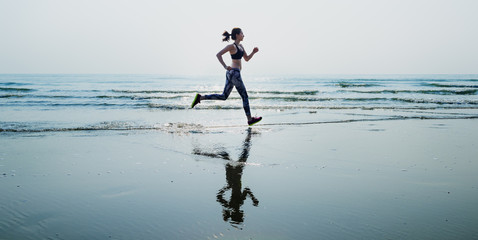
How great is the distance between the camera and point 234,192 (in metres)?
3.75

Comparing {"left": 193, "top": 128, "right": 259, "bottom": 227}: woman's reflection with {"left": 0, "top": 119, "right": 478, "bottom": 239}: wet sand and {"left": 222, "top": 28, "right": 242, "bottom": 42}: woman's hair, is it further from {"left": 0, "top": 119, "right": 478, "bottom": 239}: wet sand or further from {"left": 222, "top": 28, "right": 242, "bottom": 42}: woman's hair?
{"left": 222, "top": 28, "right": 242, "bottom": 42}: woman's hair

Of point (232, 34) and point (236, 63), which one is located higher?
point (232, 34)

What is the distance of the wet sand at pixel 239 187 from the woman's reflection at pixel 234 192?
1cm

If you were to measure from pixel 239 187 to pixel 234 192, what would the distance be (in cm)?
18

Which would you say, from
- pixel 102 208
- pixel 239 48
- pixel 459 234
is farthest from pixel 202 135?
pixel 459 234

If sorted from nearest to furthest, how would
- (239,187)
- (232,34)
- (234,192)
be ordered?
(234,192) → (239,187) → (232,34)

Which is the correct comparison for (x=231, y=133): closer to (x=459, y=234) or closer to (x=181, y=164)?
(x=181, y=164)

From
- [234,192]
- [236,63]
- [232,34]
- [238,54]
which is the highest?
[232,34]

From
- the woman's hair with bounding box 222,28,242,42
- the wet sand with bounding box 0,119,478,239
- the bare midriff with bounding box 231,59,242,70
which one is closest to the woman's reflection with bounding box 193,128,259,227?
Result: the wet sand with bounding box 0,119,478,239

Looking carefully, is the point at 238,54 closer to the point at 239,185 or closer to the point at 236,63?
the point at 236,63

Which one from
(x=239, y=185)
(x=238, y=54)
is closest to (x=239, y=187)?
(x=239, y=185)

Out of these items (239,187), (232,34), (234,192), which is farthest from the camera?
(232,34)

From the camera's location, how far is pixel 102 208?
3244 mm

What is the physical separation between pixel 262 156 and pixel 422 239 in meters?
3.02
